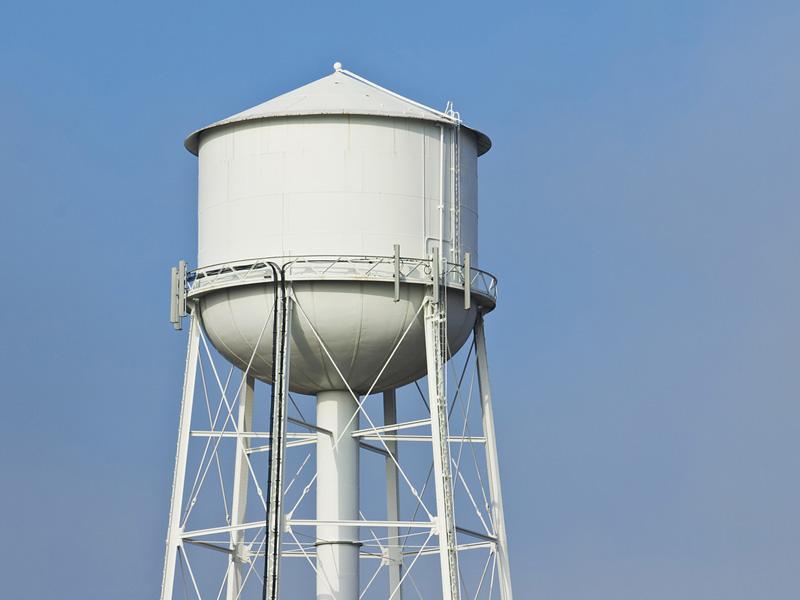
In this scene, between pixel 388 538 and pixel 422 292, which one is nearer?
pixel 422 292

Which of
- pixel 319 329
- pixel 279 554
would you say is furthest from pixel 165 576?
pixel 319 329

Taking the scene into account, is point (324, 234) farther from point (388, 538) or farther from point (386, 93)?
point (388, 538)

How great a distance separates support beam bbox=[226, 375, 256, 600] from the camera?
146 ft

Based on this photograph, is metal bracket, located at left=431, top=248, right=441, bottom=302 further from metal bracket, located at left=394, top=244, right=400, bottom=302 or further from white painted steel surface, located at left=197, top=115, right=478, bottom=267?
metal bracket, located at left=394, top=244, right=400, bottom=302

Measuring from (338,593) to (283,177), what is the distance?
7.46 metres

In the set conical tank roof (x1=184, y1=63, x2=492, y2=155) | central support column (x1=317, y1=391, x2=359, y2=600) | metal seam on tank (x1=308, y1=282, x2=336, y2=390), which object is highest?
conical tank roof (x1=184, y1=63, x2=492, y2=155)

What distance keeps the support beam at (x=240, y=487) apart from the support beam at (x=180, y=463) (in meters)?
1.32

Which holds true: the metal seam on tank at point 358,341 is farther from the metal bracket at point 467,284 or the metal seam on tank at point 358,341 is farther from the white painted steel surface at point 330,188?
the metal bracket at point 467,284

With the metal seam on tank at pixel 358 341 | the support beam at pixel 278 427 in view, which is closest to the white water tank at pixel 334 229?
the metal seam on tank at pixel 358 341

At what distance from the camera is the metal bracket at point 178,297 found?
143ft

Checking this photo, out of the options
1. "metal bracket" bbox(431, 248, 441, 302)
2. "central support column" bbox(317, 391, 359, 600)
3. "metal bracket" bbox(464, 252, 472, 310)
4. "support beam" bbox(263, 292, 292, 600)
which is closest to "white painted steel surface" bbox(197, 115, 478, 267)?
"metal bracket" bbox(431, 248, 441, 302)

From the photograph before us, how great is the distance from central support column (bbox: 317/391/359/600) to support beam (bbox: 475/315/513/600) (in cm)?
238

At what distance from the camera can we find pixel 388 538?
45.7m

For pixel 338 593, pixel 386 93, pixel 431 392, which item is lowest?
pixel 338 593
